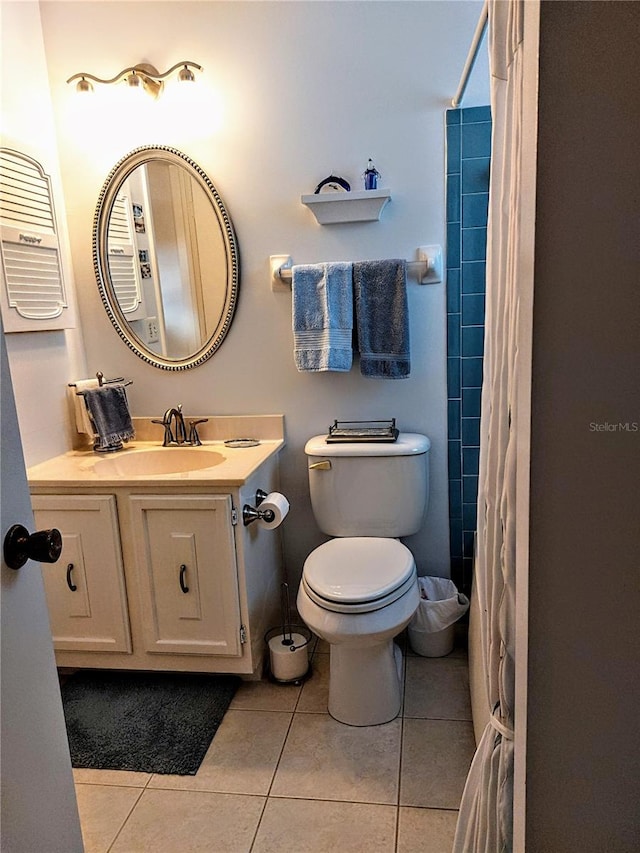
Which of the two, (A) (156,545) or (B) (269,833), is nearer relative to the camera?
(B) (269,833)

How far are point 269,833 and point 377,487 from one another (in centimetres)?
110

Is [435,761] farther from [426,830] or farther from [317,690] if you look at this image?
[317,690]

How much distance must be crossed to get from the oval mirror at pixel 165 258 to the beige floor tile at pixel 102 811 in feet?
4.75

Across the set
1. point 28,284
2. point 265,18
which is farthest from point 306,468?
point 265,18

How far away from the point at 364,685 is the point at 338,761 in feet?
0.77

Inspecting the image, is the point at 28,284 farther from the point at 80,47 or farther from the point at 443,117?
the point at 443,117

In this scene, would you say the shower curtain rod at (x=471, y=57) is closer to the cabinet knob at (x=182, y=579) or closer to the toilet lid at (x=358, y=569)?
the toilet lid at (x=358, y=569)

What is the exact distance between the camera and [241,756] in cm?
187

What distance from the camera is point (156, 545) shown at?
2.05m

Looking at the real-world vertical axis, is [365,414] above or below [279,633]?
above

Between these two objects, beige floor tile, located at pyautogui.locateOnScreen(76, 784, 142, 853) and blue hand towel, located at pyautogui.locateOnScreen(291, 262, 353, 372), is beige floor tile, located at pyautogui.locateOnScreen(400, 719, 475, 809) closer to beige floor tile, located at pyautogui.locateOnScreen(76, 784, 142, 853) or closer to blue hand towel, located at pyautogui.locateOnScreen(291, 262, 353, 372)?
beige floor tile, located at pyautogui.locateOnScreen(76, 784, 142, 853)

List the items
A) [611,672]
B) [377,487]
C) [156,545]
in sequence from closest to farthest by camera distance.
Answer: [611,672]
[156,545]
[377,487]

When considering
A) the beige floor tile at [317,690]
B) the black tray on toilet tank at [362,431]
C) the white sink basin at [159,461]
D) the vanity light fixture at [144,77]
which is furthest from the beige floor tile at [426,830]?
the vanity light fixture at [144,77]

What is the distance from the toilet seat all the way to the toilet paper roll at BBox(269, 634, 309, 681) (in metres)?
0.35
